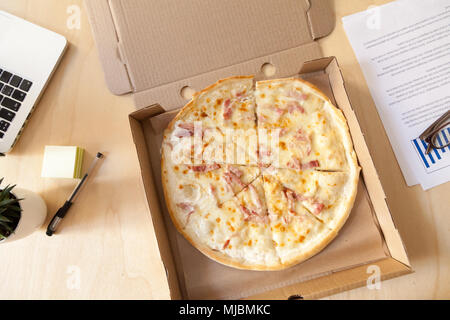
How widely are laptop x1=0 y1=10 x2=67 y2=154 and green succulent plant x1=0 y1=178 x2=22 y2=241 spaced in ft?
0.95

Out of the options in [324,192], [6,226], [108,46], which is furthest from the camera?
[108,46]

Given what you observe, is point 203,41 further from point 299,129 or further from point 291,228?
point 291,228

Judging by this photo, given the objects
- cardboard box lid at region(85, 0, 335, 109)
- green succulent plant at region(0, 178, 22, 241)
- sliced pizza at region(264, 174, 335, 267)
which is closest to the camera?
green succulent plant at region(0, 178, 22, 241)

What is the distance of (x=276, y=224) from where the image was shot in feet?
4.39

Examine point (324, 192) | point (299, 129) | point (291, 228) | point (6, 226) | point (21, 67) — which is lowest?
point (291, 228)

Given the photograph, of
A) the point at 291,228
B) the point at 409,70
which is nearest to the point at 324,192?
the point at 291,228

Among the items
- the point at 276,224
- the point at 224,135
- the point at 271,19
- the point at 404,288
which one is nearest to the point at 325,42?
the point at 271,19

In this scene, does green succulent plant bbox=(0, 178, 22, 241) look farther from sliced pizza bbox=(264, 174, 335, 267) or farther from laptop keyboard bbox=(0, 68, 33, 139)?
sliced pizza bbox=(264, 174, 335, 267)

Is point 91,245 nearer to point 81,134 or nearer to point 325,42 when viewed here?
point 81,134

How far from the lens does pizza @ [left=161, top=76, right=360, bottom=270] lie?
132cm

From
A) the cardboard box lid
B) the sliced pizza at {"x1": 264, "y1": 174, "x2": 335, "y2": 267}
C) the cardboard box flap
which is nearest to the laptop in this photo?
the cardboard box flap

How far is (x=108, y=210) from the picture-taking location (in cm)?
138

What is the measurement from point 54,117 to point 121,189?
1.42 ft

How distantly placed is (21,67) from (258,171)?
1.09 m
